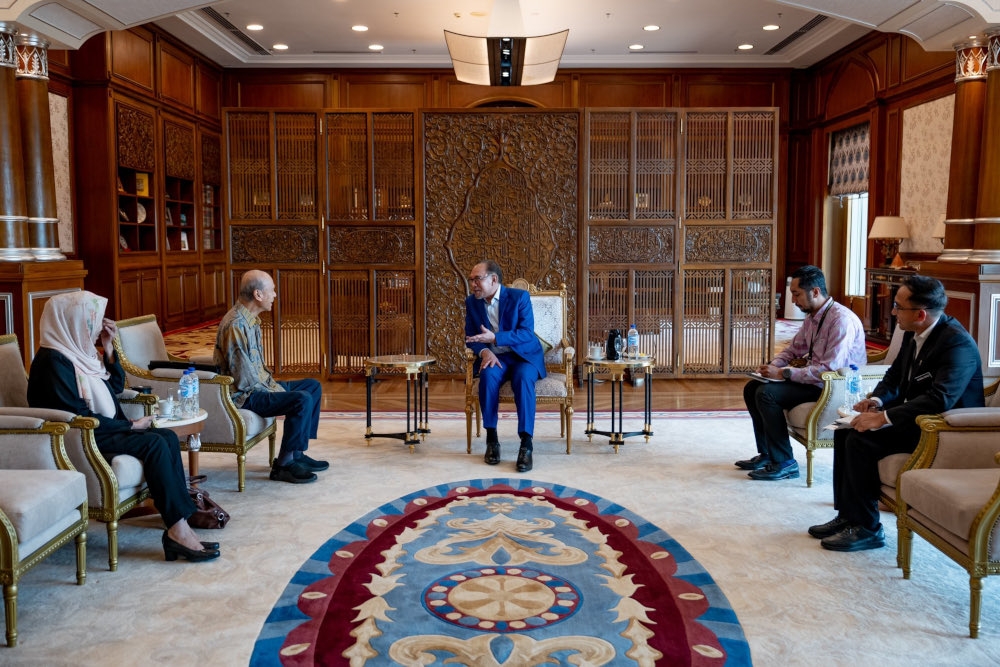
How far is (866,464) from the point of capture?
3.72 meters

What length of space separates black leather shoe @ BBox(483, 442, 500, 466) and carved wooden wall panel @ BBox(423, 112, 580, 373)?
Answer: 2.99 m

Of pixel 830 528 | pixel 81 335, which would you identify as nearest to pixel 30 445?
pixel 81 335

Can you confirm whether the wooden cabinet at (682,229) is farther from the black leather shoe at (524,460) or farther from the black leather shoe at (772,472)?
the black leather shoe at (772,472)

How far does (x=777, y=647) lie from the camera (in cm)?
286

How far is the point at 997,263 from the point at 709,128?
2.86 metres

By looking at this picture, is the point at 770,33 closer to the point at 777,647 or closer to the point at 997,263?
the point at 997,263

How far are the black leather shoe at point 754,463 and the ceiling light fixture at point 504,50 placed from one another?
5.02 meters

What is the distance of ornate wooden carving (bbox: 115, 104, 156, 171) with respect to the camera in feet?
33.8

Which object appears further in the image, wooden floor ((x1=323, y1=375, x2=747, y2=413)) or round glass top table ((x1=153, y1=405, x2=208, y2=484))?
wooden floor ((x1=323, y1=375, x2=747, y2=413))

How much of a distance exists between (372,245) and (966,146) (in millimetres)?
5463

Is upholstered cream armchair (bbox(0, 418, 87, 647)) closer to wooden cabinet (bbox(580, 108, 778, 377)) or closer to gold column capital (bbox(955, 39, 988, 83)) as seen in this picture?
wooden cabinet (bbox(580, 108, 778, 377))

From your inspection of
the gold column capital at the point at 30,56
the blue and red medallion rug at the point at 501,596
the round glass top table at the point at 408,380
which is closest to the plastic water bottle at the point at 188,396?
the blue and red medallion rug at the point at 501,596

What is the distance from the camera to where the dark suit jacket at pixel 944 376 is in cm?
359

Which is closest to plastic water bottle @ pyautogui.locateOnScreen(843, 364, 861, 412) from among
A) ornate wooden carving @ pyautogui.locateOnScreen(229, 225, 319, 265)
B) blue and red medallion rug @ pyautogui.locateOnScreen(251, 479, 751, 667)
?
blue and red medallion rug @ pyautogui.locateOnScreen(251, 479, 751, 667)
